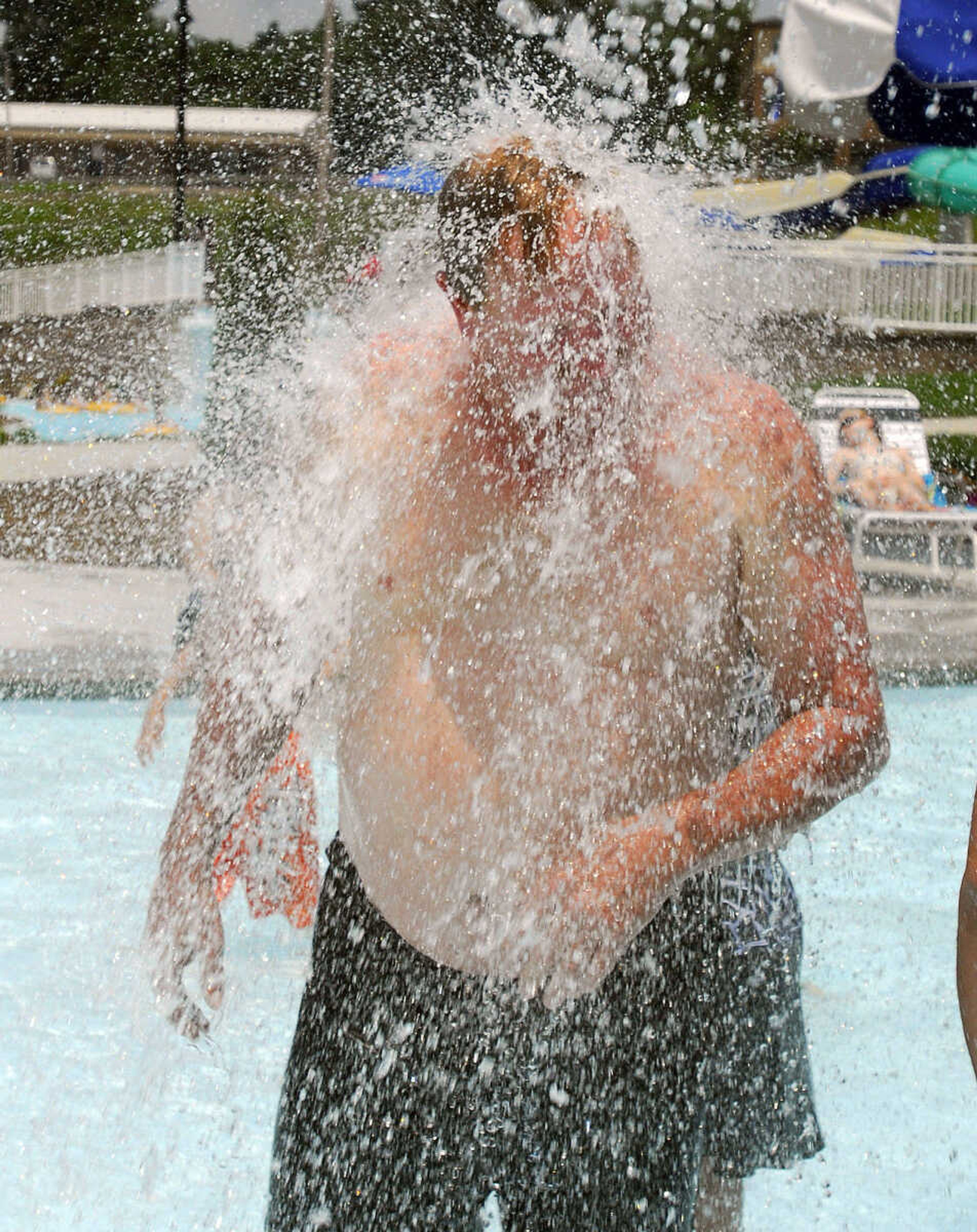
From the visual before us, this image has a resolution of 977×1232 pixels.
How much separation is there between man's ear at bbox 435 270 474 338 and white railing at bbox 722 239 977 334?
503 inches

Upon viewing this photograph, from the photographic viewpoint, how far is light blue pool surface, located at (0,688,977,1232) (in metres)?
2.77

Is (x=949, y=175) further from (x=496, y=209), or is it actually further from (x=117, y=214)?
(x=496, y=209)

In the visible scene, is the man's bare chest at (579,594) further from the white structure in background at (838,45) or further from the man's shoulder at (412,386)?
the white structure in background at (838,45)

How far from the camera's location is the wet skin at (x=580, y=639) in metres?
1.56

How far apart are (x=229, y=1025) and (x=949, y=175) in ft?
34.0

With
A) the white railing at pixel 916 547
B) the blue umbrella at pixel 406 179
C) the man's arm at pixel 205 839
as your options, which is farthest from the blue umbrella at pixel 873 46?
the man's arm at pixel 205 839

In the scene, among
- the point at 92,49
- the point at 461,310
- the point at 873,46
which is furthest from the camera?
the point at 92,49

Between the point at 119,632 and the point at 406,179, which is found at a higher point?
the point at 406,179

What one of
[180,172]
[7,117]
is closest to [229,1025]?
[180,172]

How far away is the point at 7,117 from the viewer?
13.8 m

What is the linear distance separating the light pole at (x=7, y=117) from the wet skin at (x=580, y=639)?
12.9 m

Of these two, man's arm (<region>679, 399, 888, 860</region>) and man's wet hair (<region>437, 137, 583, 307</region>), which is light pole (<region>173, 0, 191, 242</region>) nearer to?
man's wet hair (<region>437, 137, 583, 307</region>)

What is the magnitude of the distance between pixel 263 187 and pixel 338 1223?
13287mm

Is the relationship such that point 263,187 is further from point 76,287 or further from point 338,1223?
point 338,1223
